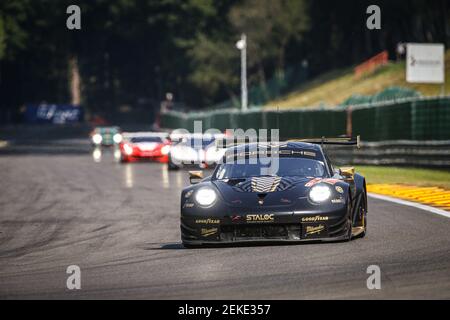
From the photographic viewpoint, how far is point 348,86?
72.4 meters

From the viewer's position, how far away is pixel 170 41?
133000mm

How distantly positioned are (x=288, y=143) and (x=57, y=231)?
11.3 feet

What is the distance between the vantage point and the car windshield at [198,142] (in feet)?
118

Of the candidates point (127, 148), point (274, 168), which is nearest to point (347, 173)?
point (274, 168)

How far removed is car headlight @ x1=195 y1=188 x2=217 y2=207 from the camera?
1319cm

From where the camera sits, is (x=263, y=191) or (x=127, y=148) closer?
(x=263, y=191)

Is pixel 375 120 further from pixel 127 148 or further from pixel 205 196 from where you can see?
pixel 205 196

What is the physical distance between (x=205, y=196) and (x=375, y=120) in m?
21.4

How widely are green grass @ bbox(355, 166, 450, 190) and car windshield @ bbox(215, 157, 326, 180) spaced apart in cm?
944

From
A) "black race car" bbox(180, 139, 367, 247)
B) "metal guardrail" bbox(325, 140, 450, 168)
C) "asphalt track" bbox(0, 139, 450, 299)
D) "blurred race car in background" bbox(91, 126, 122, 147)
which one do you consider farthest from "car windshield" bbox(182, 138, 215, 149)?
"blurred race car in background" bbox(91, 126, 122, 147)

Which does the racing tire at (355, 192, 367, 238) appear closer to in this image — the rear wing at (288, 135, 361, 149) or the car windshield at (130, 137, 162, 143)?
the rear wing at (288, 135, 361, 149)
